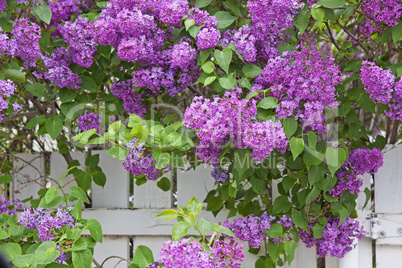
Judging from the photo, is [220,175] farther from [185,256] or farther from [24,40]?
[24,40]

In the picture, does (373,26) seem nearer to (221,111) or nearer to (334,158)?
(334,158)

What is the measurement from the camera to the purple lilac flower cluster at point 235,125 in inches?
60.2

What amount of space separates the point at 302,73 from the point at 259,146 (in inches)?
13.0

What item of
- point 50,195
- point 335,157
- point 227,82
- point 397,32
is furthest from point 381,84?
point 50,195

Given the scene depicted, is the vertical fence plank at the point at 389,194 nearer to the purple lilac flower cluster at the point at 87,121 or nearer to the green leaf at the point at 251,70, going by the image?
the green leaf at the point at 251,70

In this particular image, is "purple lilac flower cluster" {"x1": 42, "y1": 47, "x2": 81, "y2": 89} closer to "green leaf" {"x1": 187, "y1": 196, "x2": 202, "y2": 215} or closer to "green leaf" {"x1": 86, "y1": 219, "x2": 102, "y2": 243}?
"green leaf" {"x1": 86, "y1": 219, "x2": 102, "y2": 243}

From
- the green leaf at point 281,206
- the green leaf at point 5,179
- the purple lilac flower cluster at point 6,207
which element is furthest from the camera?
the green leaf at point 5,179

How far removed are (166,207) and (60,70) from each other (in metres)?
0.82

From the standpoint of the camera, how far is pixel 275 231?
1.92 m

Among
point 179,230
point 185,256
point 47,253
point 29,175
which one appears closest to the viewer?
point 185,256

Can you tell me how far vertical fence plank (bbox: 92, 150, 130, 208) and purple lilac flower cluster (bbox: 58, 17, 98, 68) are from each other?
24.2 inches

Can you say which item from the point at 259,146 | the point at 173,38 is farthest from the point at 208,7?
the point at 259,146

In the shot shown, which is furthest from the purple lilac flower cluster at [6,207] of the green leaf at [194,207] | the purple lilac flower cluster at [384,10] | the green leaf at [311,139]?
the purple lilac flower cluster at [384,10]

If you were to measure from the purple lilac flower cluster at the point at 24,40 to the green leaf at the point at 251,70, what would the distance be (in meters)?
0.81
